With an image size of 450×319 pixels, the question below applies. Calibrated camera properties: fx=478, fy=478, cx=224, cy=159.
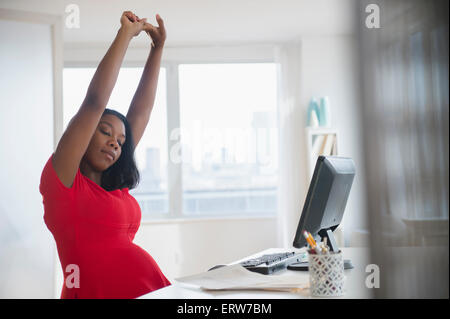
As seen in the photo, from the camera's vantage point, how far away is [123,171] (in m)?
1.90

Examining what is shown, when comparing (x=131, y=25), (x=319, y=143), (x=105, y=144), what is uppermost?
(x=131, y=25)

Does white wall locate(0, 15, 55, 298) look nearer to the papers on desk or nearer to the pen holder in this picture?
the papers on desk

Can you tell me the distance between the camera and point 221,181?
4.20 metres

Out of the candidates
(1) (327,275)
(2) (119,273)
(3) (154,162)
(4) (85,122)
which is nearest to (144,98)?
(4) (85,122)

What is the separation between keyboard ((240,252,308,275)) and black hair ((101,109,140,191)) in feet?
2.11

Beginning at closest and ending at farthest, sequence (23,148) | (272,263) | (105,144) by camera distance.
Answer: (272,263), (105,144), (23,148)

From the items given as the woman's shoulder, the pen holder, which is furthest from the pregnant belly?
the pen holder

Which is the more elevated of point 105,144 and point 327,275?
point 105,144

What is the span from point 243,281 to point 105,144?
0.91 m

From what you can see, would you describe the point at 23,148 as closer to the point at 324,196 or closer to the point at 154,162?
the point at 154,162

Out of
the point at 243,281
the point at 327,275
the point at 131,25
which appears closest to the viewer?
the point at 327,275

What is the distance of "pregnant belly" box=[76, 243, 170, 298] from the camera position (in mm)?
1571

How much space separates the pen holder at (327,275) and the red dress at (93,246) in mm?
675

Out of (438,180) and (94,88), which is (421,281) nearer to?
(438,180)
